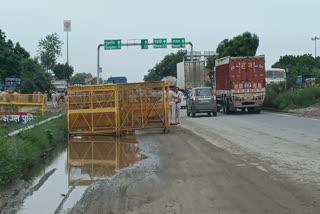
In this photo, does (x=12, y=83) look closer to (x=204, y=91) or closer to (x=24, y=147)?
(x=204, y=91)

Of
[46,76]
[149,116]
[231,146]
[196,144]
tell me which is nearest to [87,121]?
[149,116]

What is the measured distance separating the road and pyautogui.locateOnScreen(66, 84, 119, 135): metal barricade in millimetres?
4859

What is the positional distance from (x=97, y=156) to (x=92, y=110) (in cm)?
632

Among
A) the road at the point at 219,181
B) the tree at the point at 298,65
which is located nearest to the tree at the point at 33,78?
the tree at the point at 298,65

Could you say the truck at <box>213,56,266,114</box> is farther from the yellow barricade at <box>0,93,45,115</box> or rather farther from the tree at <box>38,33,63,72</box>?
the tree at <box>38,33,63,72</box>

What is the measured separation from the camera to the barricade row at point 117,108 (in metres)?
21.8

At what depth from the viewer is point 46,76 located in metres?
59.8

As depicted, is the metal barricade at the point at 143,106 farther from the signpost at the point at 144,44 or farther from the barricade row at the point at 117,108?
the signpost at the point at 144,44

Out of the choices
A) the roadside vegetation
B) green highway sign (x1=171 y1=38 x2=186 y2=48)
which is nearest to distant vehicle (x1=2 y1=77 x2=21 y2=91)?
green highway sign (x1=171 y1=38 x2=186 y2=48)

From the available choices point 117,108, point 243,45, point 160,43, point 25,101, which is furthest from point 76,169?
point 243,45

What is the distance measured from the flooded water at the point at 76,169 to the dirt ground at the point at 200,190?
42 centimetres

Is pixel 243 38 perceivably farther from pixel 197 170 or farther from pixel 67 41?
pixel 197 170

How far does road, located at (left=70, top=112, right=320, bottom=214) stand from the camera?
8.29 metres

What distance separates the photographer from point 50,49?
10138cm
